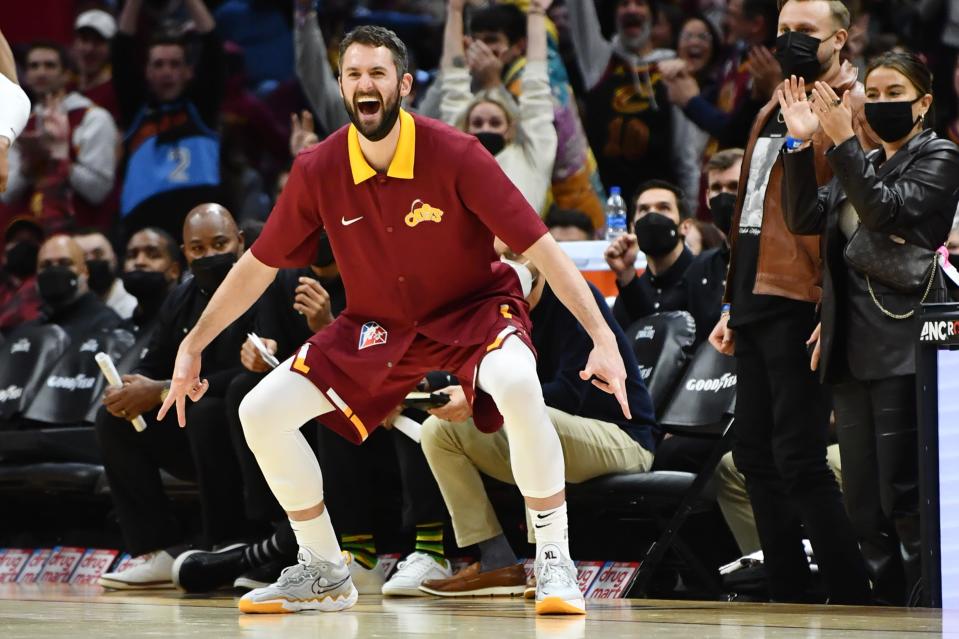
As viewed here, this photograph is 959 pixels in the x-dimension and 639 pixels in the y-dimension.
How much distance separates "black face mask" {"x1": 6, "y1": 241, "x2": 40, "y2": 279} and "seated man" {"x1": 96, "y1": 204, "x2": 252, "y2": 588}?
2.48 m

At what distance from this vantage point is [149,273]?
7.88 meters

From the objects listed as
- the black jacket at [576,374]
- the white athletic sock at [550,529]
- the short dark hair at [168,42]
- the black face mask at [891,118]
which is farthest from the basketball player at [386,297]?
the short dark hair at [168,42]

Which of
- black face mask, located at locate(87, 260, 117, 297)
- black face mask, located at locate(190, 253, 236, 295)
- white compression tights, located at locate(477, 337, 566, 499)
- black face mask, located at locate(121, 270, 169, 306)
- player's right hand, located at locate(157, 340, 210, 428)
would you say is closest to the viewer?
white compression tights, located at locate(477, 337, 566, 499)

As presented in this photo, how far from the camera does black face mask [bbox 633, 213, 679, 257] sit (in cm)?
686

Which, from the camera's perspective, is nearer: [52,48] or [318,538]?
[318,538]

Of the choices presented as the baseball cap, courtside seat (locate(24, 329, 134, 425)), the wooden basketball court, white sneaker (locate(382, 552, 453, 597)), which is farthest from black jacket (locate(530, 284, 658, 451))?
the baseball cap

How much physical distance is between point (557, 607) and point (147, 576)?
10.1 ft

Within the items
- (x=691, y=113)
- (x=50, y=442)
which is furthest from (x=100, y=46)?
(x=691, y=113)

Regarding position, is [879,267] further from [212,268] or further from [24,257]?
[24,257]

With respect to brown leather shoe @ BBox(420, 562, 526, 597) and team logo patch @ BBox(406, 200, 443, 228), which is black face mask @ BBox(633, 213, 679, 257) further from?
team logo patch @ BBox(406, 200, 443, 228)

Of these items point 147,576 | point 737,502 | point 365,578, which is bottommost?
point 147,576

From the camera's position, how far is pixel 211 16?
425 inches

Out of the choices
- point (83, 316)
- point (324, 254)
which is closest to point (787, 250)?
A: point (324, 254)

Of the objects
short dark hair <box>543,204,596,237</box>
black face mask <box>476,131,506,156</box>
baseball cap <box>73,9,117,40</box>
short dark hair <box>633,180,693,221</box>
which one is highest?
baseball cap <box>73,9,117,40</box>
